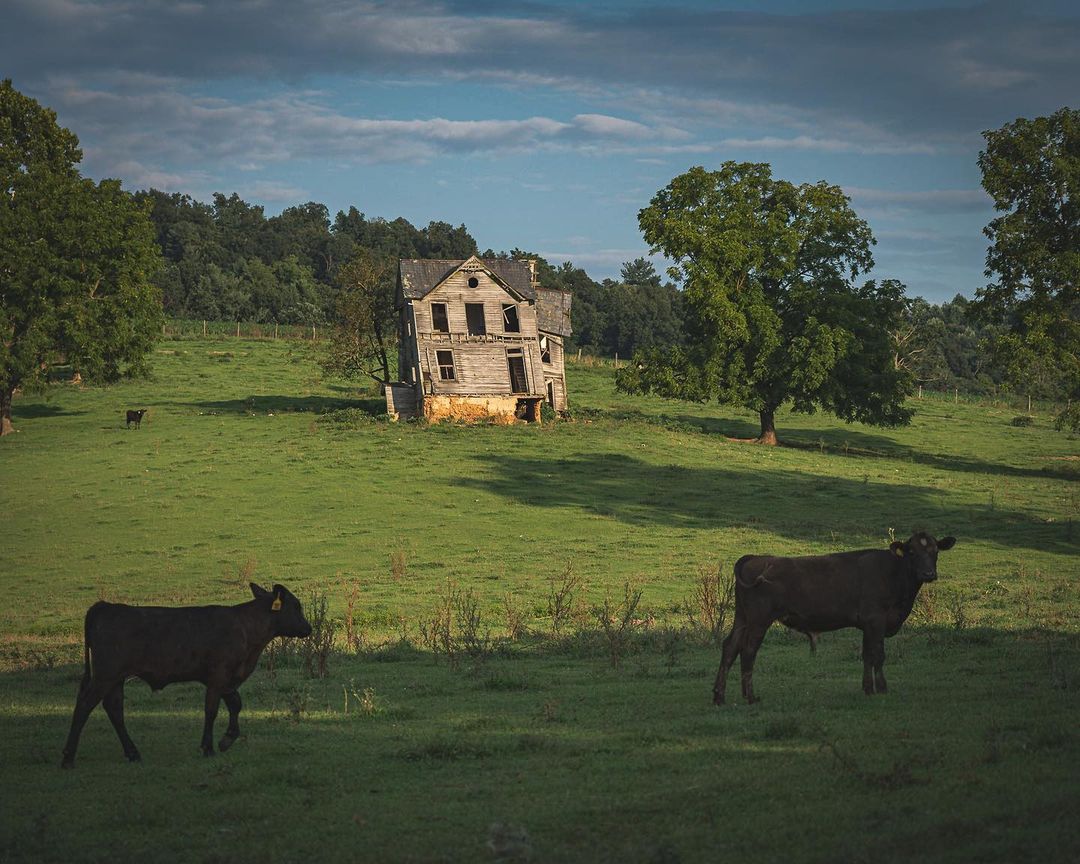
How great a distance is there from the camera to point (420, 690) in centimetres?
1588

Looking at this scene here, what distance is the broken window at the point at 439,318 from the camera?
65375 millimetres

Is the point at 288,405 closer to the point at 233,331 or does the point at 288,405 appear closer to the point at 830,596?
the point at 233,331

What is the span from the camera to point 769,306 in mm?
59500

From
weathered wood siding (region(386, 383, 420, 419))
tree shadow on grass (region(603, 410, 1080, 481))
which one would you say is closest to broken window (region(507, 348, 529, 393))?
tree shadow on grass (region(603, 410, 1080, 481))

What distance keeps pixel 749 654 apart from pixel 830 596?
4.27 ft

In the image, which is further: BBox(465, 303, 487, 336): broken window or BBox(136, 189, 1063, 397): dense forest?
BBox(136, 189, 1063, 397): dense forest

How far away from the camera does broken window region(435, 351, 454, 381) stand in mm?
63975

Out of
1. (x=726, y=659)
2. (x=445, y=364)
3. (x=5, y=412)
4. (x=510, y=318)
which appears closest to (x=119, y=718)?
(x=726, y=659)

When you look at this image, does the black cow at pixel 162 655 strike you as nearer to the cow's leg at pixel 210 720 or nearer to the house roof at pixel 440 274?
the cow's leg at pixel 210 720

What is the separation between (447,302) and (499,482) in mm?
21924

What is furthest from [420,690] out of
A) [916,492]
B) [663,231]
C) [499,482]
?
[663,231]

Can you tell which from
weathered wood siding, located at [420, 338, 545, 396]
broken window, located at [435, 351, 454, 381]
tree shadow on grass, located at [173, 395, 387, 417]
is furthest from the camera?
tree shadow on grass, located at [173, 395, 387, 417]

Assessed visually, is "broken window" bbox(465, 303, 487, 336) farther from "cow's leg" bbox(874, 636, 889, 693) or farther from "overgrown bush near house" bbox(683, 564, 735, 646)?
"cow's leg" bbox(874, 636, 889, 693)

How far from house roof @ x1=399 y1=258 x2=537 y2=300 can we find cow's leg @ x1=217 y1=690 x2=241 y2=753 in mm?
53086
